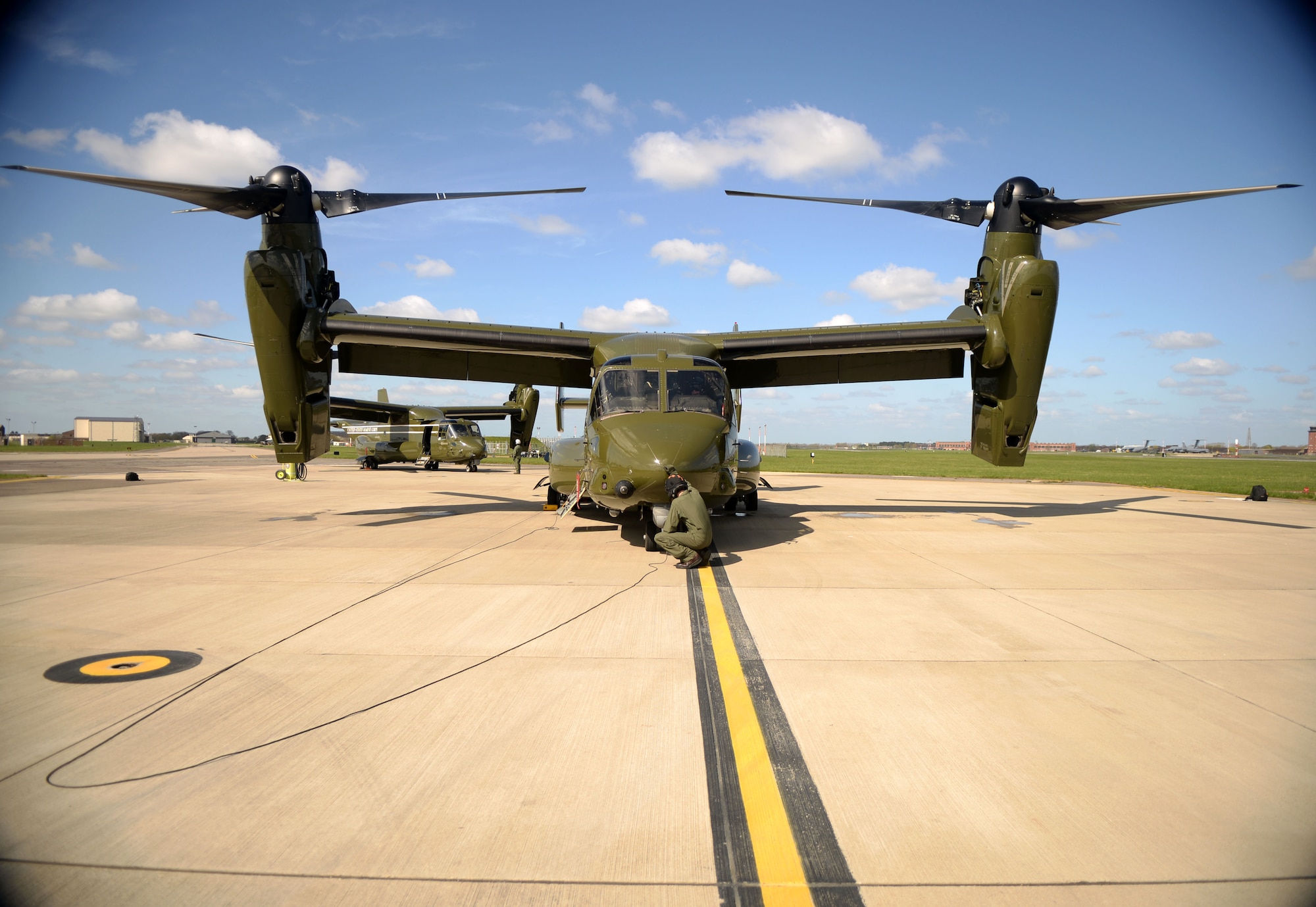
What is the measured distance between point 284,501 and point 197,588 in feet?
36.8

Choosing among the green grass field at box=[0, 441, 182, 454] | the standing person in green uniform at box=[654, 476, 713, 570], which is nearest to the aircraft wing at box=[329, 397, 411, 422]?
the standing person in green uniform at box=[654, 476, 713, 570]

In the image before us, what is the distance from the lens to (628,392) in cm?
1059

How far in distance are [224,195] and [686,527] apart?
10.1 metres

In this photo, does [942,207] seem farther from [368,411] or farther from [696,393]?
[368,411]

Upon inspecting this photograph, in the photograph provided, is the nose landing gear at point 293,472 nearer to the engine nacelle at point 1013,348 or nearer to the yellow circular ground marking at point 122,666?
the yellow circular ground marking at point 122,666

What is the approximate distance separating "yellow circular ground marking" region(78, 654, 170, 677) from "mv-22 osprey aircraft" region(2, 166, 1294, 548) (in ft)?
18.2

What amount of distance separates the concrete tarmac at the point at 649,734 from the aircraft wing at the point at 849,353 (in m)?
6.13

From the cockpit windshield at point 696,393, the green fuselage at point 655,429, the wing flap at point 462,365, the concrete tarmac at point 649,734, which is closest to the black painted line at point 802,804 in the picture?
the concrete tarmac at point 649,734

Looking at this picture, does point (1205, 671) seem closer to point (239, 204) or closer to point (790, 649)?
point (790, 649)

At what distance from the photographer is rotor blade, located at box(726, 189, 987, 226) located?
44.4 feet

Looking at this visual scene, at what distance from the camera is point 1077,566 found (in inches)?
344

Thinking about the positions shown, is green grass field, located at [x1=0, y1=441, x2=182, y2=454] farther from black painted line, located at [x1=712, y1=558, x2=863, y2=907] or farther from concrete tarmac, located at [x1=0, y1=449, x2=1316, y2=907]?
black painted line, located at [x1=712, y1=558, x2=863, y2=907]

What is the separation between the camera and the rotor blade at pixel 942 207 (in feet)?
44.4

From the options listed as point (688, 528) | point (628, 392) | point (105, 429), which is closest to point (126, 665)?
point (688, 528)
